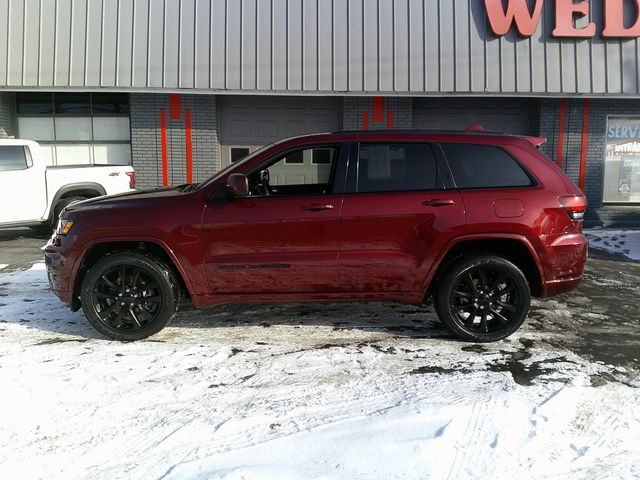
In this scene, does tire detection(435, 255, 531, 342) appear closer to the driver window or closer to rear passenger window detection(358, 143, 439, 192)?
rear passenger window detection(358, 143, 439, 192)

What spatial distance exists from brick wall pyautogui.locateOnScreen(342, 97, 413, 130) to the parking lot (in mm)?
6500

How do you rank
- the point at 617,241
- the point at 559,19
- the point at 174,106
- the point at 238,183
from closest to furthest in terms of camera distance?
the point at 238,183, the point at 617,241, the point at 559,19, the point at 174,106

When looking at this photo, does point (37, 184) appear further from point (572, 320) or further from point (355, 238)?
point (572, 320)

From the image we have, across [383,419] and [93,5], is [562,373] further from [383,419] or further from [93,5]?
[93,5]

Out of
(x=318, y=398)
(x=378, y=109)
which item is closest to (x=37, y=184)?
(x=378, y=109)

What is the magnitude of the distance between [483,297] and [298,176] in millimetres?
2127

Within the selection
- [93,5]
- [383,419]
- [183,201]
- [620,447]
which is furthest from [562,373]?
[93,5]

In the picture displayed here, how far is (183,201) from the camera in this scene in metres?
4.15

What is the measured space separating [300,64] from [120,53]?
347cm

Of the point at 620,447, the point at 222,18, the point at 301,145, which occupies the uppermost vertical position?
the point at 222,18

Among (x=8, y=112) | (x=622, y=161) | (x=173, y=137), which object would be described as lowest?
(x=622, y=161)

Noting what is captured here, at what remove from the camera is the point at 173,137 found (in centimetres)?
1069

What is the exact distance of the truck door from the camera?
8.75 meters

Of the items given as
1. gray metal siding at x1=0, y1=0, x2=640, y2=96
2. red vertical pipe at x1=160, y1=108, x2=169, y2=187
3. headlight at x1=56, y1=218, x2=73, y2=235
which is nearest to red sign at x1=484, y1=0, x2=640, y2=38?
gray metal siding at x1=0, y1=0, x2=640, y2=96
